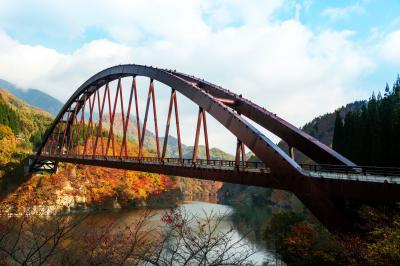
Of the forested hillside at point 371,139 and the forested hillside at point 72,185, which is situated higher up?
the forested hillside at point 371,139

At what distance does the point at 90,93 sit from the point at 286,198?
2127 inches

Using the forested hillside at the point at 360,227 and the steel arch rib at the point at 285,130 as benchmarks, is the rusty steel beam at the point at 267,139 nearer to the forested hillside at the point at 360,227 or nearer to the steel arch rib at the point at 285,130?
the steel arch rib at the point at 285,130

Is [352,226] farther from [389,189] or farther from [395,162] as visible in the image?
[395,162]

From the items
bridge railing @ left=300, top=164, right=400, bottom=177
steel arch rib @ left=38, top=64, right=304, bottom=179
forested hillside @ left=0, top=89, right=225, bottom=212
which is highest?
Answer: steel arch rib @ left=38, top=64, right=304, bottom=179

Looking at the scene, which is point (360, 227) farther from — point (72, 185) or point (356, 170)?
point (72, 185)

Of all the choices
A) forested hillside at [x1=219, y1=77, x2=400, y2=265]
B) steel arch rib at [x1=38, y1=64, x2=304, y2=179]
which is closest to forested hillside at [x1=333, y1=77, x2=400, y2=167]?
forested hillside at [x1=219, y1=77, x2=400, y2=265]

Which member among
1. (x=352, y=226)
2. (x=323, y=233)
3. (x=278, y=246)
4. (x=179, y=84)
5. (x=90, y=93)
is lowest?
(x=278, y=246)

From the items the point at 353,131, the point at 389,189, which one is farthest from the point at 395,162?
the point at 389,189

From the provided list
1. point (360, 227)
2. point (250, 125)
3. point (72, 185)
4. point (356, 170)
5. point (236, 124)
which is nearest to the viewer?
point (360, 227)

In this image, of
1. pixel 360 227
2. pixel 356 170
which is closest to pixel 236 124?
pixel 356 170

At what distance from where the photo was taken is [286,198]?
3516 inches

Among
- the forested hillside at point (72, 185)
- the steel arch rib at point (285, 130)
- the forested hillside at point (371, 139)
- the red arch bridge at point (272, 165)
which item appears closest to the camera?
the red arch bridge at point (272, 165)

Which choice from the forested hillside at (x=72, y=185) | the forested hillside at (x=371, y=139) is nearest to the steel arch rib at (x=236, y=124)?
the forested hillside at (x=371, y=139)

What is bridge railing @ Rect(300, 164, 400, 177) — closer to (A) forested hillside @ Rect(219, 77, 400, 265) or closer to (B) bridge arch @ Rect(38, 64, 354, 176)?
(B) bridge arch @ Rect(38, 64, 354, 176)
